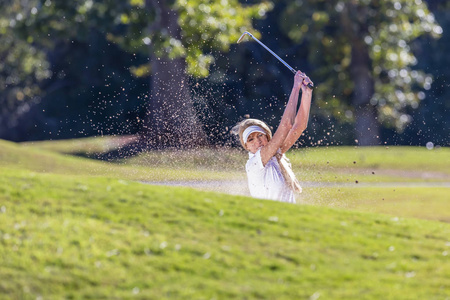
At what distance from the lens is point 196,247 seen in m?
7.36

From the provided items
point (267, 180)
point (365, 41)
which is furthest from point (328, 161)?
point (267, 180)

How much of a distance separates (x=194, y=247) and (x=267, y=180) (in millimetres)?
1230

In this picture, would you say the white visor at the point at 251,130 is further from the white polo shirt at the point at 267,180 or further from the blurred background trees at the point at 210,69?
the blurred background trees at the point at 210,69

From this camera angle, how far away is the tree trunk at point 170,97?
26484 millimetres

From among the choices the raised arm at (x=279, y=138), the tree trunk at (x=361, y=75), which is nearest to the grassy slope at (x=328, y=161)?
the tree trunk at (x=361, y=75)

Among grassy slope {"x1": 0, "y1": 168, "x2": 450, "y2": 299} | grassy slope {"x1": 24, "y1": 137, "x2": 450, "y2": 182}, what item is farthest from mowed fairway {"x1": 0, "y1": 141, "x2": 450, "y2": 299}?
grassy slope {"x1": 24, "y1": 137, "x2": 450, "y2": 182}

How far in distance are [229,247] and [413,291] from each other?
61.8 inches

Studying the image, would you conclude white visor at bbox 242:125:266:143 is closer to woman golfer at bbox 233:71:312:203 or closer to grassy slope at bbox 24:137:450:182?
woman golfer at bbox 233:71:312:203

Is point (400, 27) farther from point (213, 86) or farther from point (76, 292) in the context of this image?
point (76, 292)

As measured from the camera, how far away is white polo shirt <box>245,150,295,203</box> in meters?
8.02

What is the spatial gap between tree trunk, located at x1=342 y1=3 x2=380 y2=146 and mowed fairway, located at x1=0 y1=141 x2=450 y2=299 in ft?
75.3

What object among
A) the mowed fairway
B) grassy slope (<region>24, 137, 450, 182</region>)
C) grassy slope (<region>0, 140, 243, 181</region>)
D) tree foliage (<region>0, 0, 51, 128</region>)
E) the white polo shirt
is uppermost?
tree foliage (<region>0, 0, 51, 128</region>)

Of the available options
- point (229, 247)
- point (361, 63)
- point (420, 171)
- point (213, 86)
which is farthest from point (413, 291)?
point (213, 86)

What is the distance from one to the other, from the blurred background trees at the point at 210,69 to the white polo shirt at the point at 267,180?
16377mm
